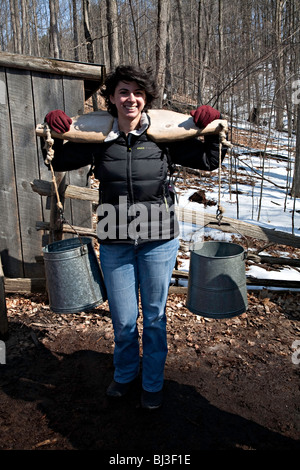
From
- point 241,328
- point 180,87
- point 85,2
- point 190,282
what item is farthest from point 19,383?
point 180,87

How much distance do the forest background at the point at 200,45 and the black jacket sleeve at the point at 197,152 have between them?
0.62 meters

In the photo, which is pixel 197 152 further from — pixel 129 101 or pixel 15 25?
pixel 15 25

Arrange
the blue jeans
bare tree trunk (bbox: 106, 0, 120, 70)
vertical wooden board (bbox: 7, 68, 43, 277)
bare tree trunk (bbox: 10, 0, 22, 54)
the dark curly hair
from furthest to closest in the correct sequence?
bare tree trunk (bbox: 10, 0, 22, 54) → bare tree trunk (bbox: 106, 0, 120, 70) → vertical wooden board (bbox: 7, 68, 43, 277) → the blue jeans → the dark curly hair

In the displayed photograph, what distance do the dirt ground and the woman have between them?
11.7 inches

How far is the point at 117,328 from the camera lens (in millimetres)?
2531

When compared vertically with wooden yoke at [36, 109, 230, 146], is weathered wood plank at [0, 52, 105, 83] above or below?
above

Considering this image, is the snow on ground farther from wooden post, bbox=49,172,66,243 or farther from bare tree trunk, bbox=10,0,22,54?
bare tree trunk, bbox=10,0,22,54

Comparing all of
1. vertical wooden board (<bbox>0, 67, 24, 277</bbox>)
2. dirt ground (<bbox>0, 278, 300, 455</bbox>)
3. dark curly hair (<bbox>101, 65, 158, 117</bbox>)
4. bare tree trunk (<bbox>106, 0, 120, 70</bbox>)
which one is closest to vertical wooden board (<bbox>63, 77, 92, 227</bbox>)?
vertical wooden board (<bbox>0, 67, 24, 277</bbox>)

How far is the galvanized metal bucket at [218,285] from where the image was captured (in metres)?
2.49

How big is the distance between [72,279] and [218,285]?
100cm

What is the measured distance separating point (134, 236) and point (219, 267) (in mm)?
618

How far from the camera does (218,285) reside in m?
2.49

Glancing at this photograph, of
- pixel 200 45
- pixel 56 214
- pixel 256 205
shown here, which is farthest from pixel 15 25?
pixel 56 214

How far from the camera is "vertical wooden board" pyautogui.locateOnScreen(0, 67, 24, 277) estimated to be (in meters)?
3.94
